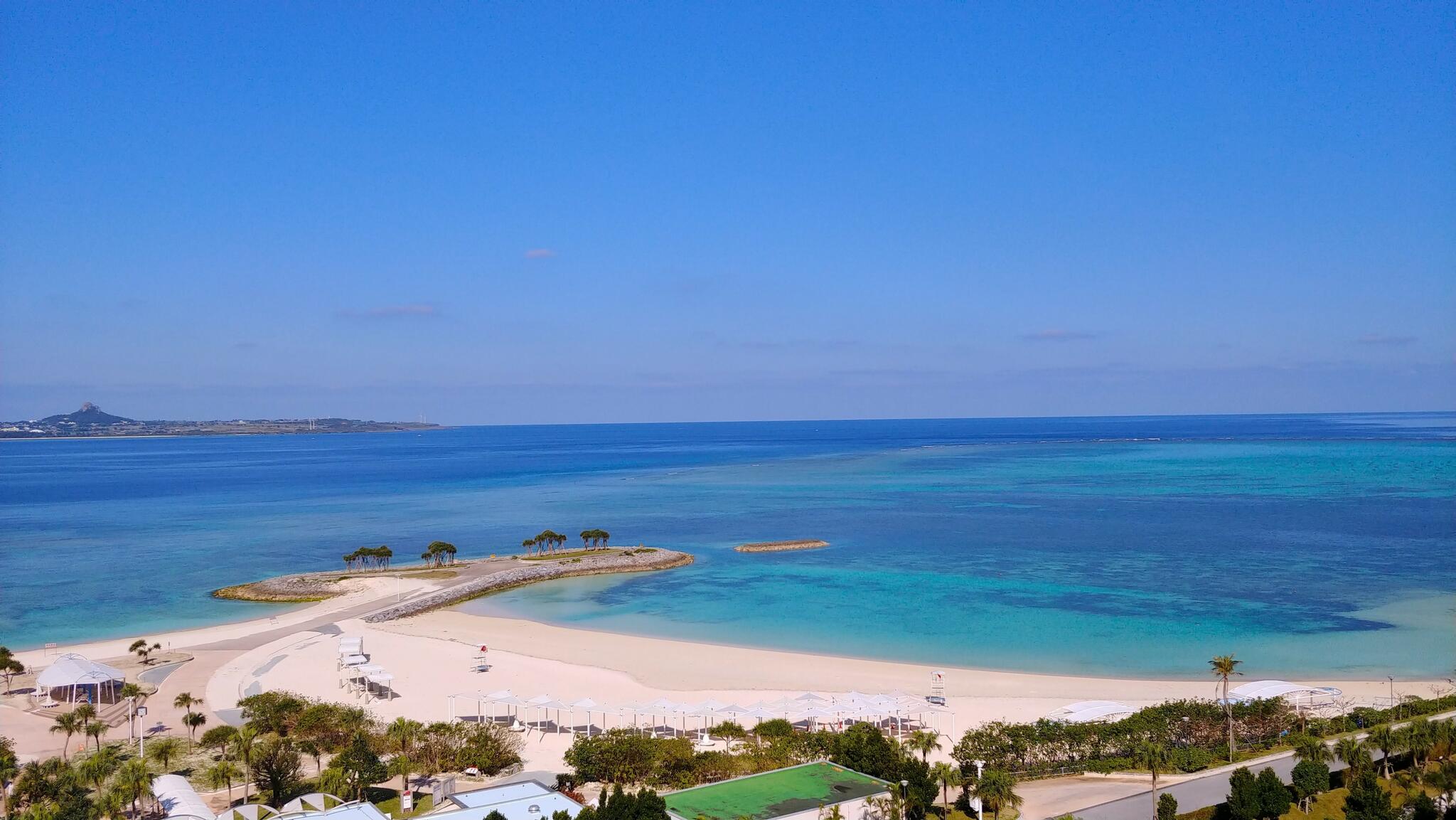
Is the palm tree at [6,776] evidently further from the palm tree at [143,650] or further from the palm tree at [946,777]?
the palm tree at [946,777]

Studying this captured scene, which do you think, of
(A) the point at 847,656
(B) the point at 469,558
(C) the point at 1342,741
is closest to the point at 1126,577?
(A) the point at 847,656

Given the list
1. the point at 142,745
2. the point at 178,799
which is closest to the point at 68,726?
the point at 142,745

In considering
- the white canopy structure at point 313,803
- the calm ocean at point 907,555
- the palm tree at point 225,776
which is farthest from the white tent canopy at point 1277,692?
the palm tree at point 225,776

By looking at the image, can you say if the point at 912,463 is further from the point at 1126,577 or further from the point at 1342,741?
the point at 1342,741

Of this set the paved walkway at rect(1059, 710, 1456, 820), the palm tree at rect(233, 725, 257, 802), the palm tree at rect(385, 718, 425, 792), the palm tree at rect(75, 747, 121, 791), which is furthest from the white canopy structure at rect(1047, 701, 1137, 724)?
the palm tree at rect(75, 747, 121, 791)

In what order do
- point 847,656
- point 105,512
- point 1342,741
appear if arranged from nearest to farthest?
point 1342,741 → point 847,656 → point 105,512

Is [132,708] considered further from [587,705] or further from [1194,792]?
[1194,792]
